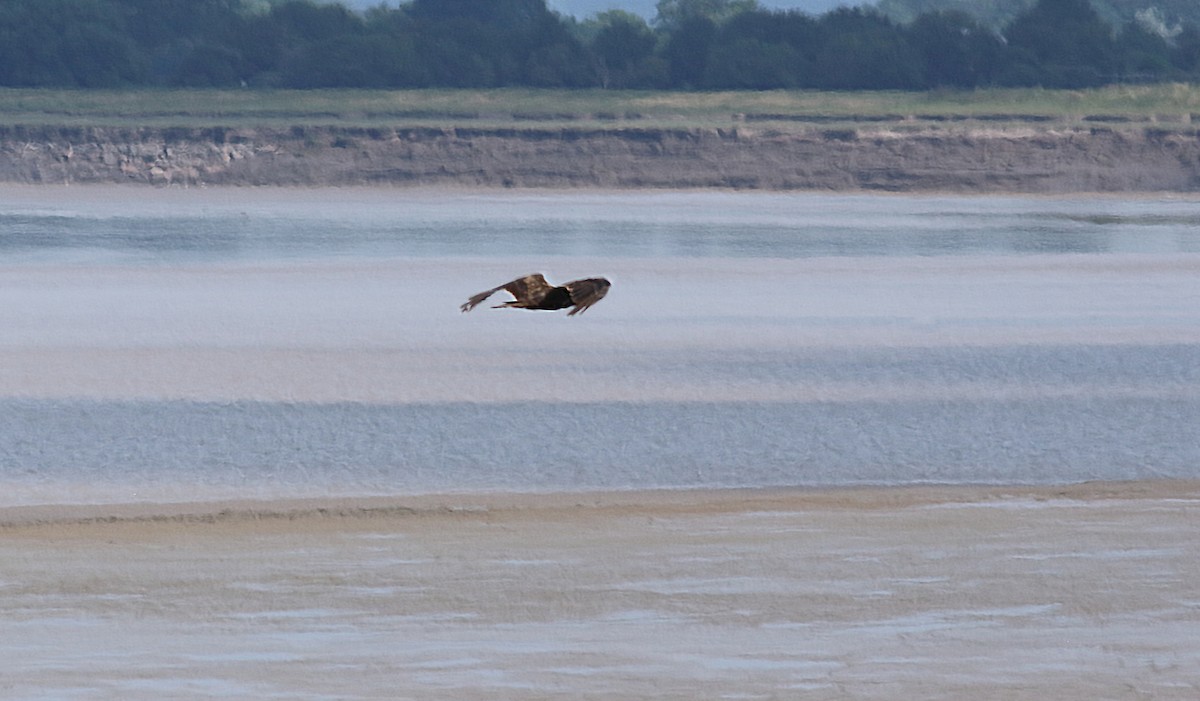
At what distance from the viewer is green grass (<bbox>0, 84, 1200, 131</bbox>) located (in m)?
39.5

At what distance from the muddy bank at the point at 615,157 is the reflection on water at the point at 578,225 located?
1.19m

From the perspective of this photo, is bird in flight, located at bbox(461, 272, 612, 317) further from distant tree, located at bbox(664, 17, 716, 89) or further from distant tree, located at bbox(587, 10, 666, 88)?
distant tree, located at bbox(587, 10, 666, 88)

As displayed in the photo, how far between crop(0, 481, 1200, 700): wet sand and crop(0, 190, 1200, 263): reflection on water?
12665 millimetres

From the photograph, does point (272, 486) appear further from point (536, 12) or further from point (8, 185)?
point (536, 12)

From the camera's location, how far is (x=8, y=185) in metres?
37.1

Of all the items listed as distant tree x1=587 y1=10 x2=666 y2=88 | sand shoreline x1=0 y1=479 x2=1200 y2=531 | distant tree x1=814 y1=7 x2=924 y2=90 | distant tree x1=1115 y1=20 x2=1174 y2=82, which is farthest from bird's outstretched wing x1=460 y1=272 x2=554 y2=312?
distant tree x1=1115 y1=20 x2=1174 y2=82

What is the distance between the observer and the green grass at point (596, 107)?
130 ft

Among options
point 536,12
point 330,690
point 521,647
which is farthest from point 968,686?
point 536,12

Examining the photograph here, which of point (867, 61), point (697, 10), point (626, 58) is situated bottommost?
point (867, 61)

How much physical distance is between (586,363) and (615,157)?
952 inches

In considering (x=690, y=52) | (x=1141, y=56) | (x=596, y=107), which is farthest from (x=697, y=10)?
(x=596, y=107)

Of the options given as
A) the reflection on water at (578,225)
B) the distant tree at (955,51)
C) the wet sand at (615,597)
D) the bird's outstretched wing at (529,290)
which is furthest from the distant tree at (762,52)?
the bird's outstretched wing at (529,290)

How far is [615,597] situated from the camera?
7461 millimetres

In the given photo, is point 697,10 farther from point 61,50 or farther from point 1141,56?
point 61,50
